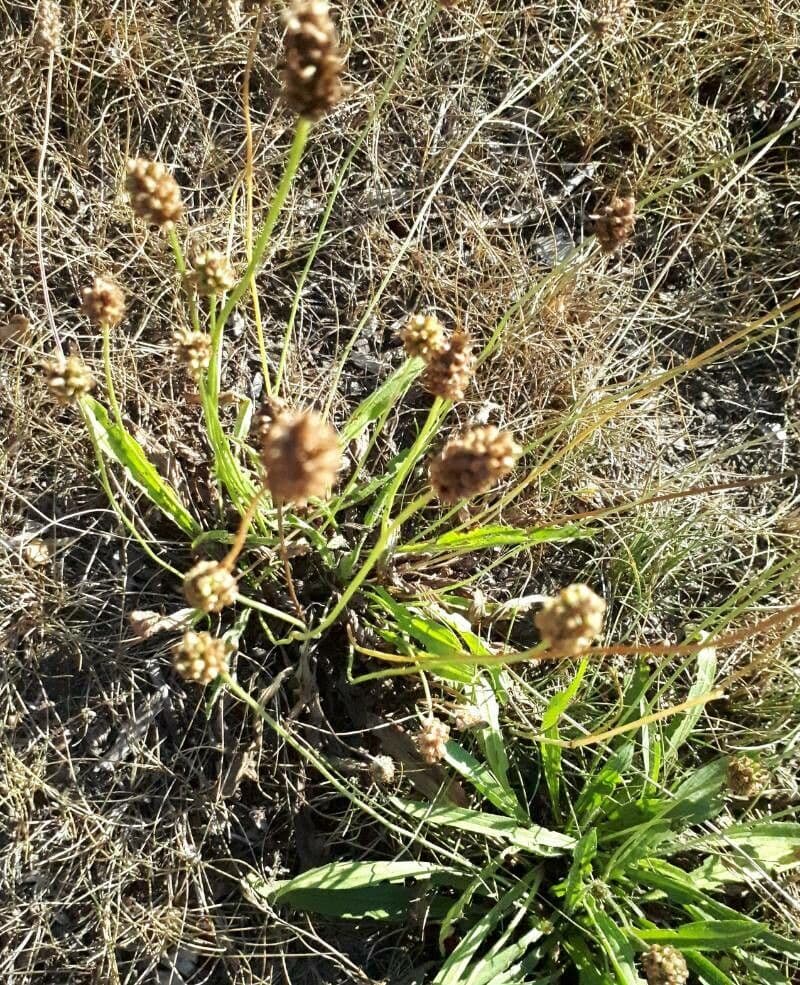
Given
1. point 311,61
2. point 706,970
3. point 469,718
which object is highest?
point 311,61

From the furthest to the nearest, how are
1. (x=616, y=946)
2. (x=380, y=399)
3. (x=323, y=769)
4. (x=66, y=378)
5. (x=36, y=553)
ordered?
(x=380, y=399)
(x=36, y=553)
(x=616, y=946)
(x=323, y=769)
(x=66, y=378)

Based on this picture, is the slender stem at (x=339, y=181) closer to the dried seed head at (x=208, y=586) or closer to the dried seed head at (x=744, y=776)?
the dried seed head at (x=208, y=586)

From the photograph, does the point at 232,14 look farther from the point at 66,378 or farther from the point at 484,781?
the point at 484,781

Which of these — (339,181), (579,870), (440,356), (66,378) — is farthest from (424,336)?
(579,870)

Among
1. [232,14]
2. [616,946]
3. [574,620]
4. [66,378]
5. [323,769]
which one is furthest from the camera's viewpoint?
[232,14]

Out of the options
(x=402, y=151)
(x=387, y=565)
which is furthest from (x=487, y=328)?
(x=387, y=565)
